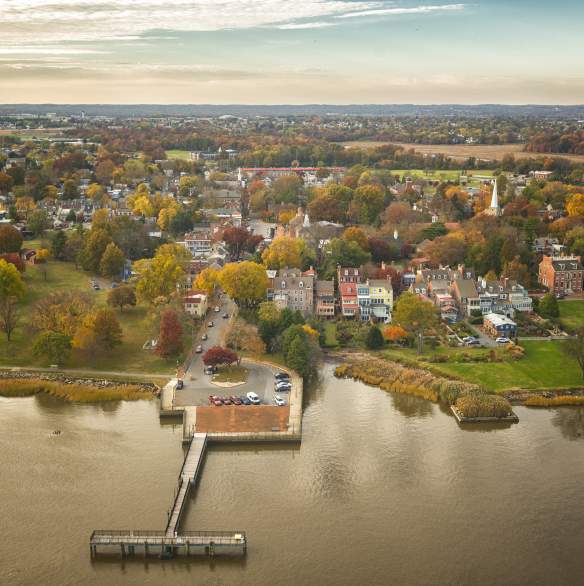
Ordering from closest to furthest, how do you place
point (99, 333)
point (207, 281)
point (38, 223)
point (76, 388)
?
point (76, 388)
point (99, 333)
point (207, 281)
point (38, 223)

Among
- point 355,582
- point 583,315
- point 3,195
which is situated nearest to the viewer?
point 355,582

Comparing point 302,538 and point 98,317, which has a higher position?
point 98,317

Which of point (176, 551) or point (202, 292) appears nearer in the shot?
point (176, 551)

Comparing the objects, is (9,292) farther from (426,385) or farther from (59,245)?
(426,385)

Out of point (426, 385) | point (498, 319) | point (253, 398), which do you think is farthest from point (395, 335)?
point (253, 398)

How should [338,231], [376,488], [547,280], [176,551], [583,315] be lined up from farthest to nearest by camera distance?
[338,231], [547,280], [583,315], [376,488], [176,551]

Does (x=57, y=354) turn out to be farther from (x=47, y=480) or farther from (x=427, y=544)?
(x=427, y=544)

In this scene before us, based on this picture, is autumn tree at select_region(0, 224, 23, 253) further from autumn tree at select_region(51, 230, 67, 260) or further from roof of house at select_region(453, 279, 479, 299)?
roof of house at select_region(453, 279, 479, 299)

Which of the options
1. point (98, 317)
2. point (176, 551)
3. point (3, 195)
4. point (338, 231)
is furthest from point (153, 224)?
point (176, 551)
